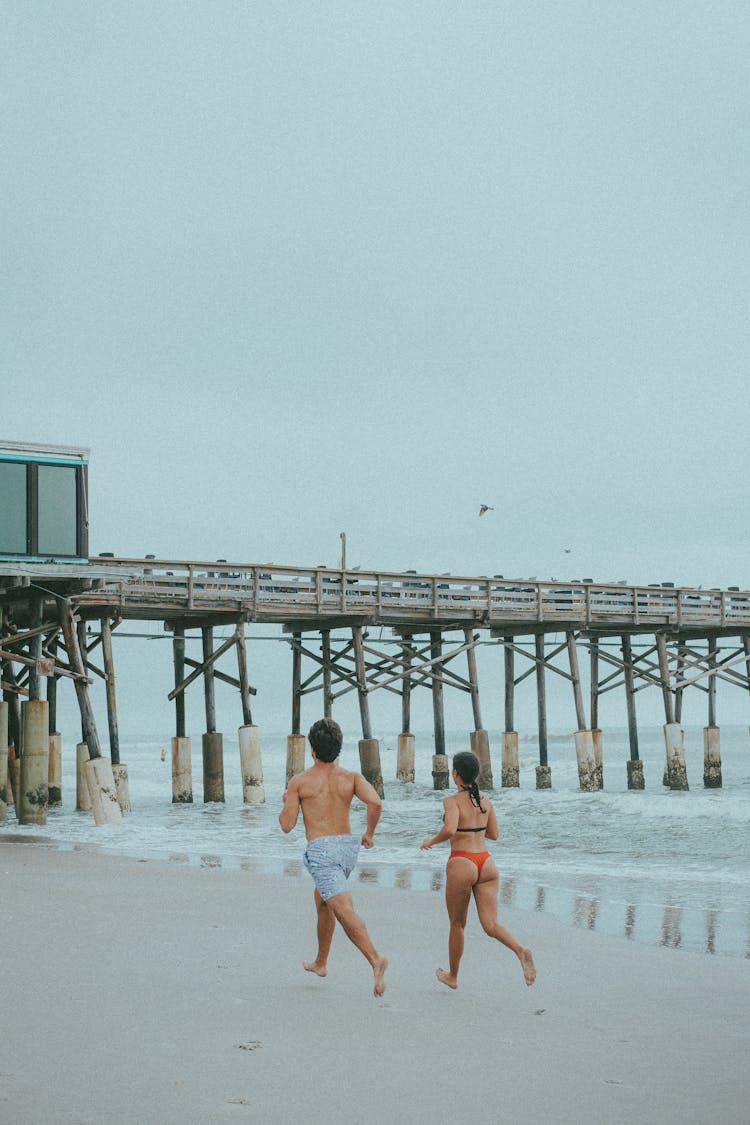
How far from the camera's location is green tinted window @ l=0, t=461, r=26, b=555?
750 inches

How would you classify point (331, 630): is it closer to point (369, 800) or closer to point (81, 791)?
point (81, 791)

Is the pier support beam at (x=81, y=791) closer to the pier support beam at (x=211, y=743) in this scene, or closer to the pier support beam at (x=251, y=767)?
the pier support beam at (x=211, y=743)

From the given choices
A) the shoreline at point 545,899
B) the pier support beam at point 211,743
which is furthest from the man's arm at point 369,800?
the pier support beam at point 211,743

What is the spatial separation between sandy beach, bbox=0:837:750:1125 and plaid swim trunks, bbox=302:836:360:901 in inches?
23.4

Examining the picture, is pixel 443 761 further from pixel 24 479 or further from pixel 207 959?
pixel 207 959

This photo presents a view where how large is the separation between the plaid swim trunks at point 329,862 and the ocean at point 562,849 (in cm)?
335

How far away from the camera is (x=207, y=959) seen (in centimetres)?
804

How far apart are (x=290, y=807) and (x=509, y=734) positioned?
2429 centimetres

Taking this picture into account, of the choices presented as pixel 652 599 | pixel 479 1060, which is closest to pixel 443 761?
pixel 652 599

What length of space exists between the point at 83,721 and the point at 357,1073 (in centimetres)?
1439

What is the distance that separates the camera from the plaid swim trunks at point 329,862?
693cm

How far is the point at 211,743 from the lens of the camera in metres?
26.0

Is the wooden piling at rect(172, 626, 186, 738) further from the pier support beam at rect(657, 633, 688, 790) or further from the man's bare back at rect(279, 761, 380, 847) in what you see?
the man's bare back at rect(279, 761, 380, 847)

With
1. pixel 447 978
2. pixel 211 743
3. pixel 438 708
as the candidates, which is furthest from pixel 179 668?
pixel 447 978
